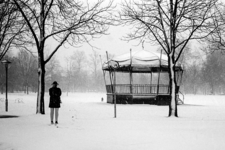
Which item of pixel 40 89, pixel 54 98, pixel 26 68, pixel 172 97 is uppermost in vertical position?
pixel 26 68

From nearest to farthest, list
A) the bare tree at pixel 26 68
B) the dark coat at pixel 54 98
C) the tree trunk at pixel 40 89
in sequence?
1. the dark coat at pixel 54 98
2. the tree trunk at pixel 40 89
3. the bare tree at pixel 26 68

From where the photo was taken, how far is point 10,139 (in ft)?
24.1

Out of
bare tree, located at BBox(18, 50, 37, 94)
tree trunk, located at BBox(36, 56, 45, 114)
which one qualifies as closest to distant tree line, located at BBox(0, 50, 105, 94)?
bare tree, located at BBox(18, 50, 37, 94)

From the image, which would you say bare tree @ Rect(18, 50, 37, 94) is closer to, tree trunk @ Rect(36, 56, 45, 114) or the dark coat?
tree trunk @ Rect(36, 56, 45, 114)

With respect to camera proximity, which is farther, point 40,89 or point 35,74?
point 35,74

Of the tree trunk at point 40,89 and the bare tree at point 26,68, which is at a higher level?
the bare tree at point 26,68

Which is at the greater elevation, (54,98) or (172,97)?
(54,98)

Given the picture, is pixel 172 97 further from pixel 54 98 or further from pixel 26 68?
pixel 26 68

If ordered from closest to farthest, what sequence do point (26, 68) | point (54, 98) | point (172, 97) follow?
point (54, 98) → point (172, 97) → point (26, 68)

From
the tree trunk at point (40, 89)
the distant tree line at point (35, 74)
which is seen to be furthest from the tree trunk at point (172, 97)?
the distant tree line at point (35, 74)

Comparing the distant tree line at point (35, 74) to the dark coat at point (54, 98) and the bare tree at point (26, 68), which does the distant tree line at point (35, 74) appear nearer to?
the bare tree at point (26, 68)

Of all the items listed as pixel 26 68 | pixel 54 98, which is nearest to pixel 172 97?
pixel 54 98

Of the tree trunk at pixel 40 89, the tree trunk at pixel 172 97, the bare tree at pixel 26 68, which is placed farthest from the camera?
the bare tree at pixel 26 68

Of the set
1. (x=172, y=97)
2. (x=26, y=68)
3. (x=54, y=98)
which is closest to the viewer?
(x=54, y=98)
